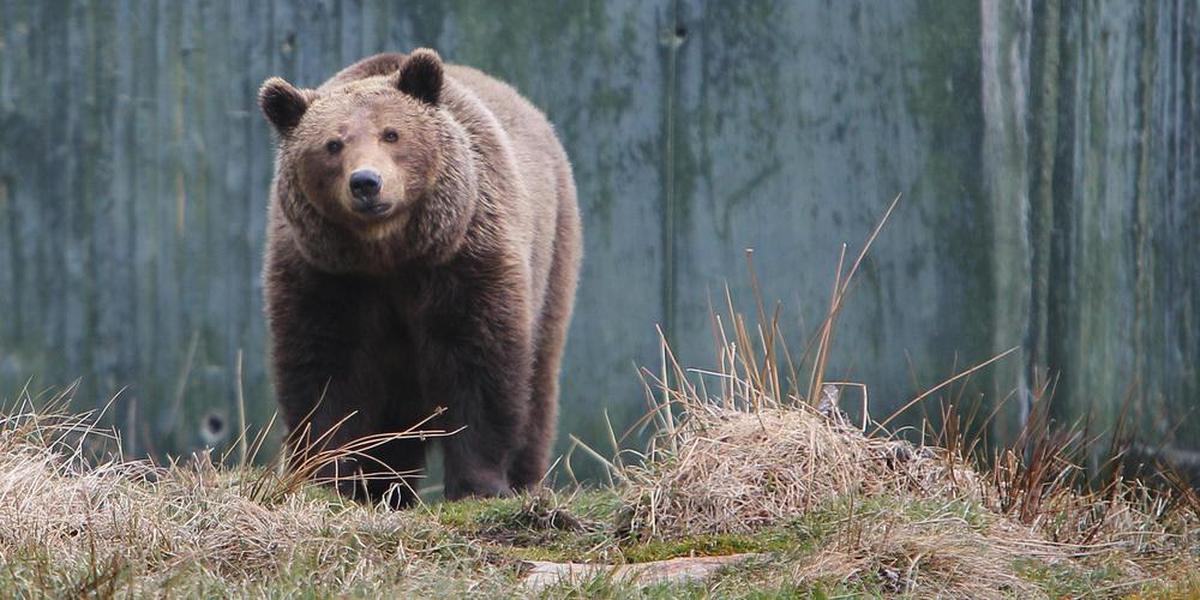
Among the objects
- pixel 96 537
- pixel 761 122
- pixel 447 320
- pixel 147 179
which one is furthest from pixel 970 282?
pixel 96 537

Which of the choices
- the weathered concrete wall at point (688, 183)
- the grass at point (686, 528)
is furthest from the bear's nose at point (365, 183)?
the weathered concrete wall at point (688, 183)

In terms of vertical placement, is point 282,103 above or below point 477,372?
above

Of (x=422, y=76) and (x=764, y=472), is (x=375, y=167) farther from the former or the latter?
(x=764, y=472)

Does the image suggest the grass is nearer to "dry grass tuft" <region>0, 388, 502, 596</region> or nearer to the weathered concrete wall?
"dry grass tuft" <region>0, 388, 502, 596</region>

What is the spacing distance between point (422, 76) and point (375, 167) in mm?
610

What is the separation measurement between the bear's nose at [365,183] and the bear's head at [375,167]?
4 cm

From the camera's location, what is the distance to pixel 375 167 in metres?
6.32

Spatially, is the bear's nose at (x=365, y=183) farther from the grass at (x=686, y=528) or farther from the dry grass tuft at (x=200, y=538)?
the dry grass tuft at (x=200, y=538)

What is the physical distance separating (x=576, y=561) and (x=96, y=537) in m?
1.32

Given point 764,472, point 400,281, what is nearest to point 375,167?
point 400,281

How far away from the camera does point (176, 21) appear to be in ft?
27.5

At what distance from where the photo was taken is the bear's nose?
20.5 ft

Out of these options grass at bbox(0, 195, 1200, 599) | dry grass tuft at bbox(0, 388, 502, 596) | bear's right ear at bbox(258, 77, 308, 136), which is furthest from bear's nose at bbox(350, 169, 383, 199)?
dry grass tuft at bbox(0, 388, 502, 596)

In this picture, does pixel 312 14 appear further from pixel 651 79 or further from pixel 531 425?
pixel 531 425
